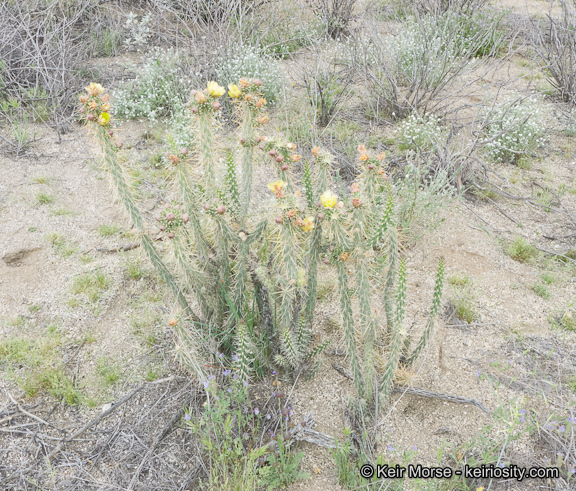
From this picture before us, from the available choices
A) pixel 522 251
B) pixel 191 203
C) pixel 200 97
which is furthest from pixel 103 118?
pixel 522 251

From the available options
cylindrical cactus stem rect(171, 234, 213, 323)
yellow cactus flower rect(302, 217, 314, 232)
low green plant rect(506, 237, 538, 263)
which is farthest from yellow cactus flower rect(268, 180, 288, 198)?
low green plant rect(506, 237, 538, 263)

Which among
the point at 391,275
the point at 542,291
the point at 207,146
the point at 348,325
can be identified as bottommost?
the point at 542,291

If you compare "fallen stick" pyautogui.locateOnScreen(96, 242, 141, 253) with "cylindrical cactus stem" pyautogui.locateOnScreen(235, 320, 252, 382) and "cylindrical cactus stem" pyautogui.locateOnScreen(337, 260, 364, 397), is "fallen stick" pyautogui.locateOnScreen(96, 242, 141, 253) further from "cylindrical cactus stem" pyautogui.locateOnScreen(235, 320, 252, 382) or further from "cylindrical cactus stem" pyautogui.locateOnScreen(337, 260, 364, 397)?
"cylindrical cactus stem" pyautogui.locateOnScreen(337, 260, 364, 397)

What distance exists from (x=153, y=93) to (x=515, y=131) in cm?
358

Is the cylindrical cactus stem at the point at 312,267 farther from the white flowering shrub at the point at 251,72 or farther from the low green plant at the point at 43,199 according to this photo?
the white flowering shrub at the point at 251,72

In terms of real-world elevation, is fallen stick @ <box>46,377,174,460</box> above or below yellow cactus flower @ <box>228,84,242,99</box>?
below

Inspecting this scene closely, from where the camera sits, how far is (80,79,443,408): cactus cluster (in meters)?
2.21

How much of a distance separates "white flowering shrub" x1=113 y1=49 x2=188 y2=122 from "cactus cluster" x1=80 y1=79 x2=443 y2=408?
9.27 ft

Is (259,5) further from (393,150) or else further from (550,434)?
(550,434)

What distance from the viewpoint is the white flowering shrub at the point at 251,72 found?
5121 mm

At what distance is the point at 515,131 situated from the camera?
183 inches

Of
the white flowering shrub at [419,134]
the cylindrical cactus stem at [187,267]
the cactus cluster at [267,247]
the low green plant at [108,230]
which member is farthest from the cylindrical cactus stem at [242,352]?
the white flowering shrub at [419,134]

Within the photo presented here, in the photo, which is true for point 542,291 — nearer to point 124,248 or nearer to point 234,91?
point 234,91

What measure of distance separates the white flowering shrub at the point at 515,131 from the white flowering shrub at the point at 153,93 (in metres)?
3.04
